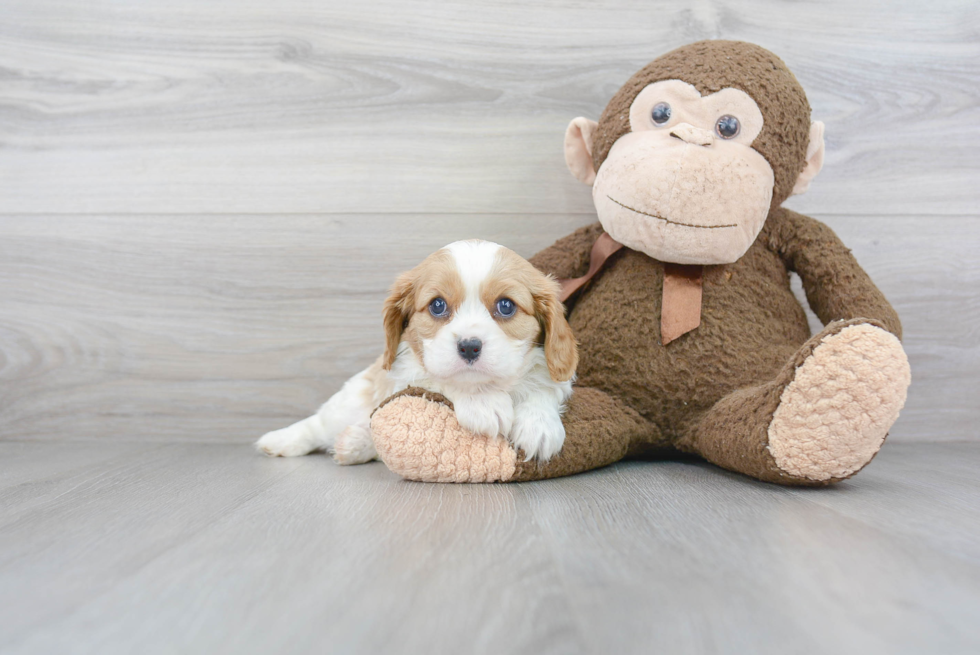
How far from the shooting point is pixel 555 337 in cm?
106

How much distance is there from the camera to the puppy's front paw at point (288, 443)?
1.33 metres

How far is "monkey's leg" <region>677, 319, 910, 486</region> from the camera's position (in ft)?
2.89

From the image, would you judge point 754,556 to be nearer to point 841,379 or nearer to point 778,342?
point 841,379

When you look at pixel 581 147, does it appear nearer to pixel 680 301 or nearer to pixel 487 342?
pixel 680 301

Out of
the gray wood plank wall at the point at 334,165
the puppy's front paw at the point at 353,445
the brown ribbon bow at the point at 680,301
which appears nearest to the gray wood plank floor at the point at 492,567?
the puppy's front paw at the point at 353,445

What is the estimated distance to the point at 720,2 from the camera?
148 cm

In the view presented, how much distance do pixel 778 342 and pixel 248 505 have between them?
3.06ft

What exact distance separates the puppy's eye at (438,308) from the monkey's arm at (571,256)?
0.34m

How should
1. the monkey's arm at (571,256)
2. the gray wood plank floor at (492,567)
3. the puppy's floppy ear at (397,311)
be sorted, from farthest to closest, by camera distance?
the monkey's arm at (571,256), the puppy's floppy ear at (397,311), the gray wood plank floor at (492,567)

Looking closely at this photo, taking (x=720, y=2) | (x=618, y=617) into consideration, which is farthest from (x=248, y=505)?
(x=720, y=2)

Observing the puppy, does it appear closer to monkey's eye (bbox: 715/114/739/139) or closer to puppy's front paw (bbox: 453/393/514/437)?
puppy's front paw (bbox: 453/393/514/437)

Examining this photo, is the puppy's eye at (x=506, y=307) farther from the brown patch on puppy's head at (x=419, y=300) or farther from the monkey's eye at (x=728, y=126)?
the monkey's eye at (x=728, y=126)

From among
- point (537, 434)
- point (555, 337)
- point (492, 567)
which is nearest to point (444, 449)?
point (537, 434)

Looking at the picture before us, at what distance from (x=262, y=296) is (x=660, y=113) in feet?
3.13
